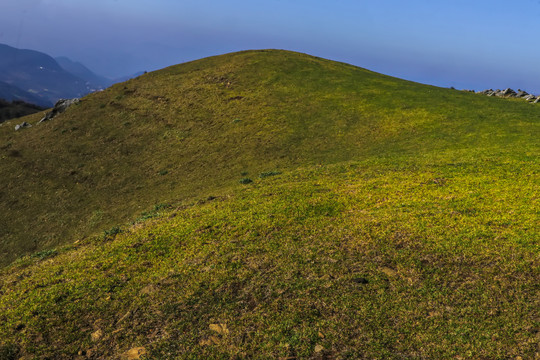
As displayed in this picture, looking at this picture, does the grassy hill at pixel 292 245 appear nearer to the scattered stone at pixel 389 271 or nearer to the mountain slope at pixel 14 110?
the scattered stone at pixel 389 271

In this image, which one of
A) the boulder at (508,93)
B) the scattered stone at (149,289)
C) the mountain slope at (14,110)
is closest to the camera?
the scattered stone at (149,289)

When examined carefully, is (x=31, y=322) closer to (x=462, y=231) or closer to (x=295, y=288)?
(x=295, y=288)

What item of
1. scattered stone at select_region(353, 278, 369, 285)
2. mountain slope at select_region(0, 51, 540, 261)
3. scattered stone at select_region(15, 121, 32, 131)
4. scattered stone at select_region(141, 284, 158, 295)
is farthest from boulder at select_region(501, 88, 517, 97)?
scattered stone at select_region(15, 121, 32, 131)

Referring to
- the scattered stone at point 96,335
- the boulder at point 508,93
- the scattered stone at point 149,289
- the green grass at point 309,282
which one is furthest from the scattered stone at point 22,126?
the boulder at point 508,93

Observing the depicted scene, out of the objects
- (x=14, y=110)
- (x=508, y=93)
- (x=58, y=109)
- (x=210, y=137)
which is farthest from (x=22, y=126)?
(x=14, y=110)

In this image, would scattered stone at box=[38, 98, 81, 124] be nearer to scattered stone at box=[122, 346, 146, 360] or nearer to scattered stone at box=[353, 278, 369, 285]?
scattered stone at box=[122, 346, 146, 360]

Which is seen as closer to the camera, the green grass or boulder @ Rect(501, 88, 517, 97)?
the green grass
